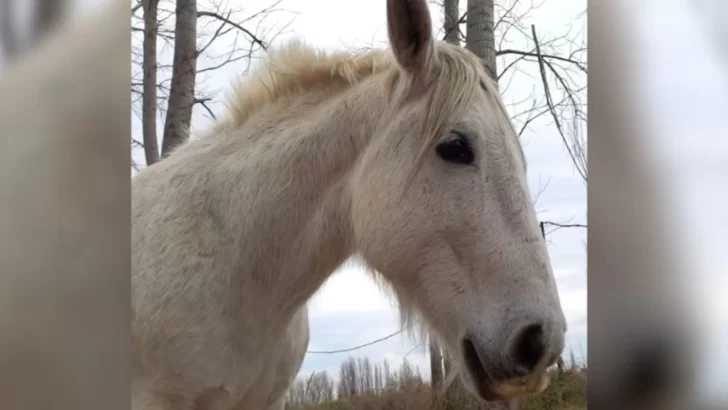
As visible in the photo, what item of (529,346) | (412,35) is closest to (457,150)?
(412,35)

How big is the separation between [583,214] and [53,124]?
85cm

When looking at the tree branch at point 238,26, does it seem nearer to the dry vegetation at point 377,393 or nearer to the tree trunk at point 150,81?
the tree trunk at point 150,81

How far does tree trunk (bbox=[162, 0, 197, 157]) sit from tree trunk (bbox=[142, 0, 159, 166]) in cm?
2

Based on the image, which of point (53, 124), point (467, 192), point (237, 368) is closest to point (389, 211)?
point (467, 192)

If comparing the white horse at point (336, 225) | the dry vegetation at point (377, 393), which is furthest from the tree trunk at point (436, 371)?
the white horse at point (336, 225)

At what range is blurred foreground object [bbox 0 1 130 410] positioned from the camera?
1.82ft

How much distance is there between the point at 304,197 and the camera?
950mm

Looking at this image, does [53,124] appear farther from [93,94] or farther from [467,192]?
[467,192]

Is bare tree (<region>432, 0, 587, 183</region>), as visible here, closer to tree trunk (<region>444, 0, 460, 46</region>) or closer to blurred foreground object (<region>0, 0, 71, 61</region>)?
tree trunk (<region>444, 0, 460, 46</region>)

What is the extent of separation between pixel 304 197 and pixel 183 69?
0.36 metres

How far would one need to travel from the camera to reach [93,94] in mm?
589

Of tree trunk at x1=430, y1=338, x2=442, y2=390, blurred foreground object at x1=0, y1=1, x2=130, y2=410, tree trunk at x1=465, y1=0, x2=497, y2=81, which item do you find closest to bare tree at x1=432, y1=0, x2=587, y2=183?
tree trunk at x1=465, y1=0, x2=497, y2=81

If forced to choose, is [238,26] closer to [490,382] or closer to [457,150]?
[457,150]

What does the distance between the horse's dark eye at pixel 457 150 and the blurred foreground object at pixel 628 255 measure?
159 millimetres
